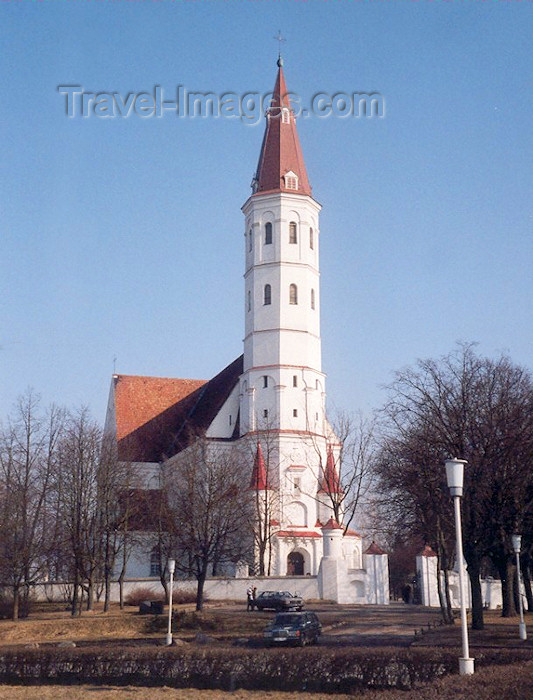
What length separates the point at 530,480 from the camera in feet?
113

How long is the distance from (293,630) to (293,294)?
3737 centimetres

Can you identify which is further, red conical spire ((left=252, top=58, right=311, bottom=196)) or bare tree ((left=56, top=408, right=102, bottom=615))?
red conical spire ((left=252, top=58, right=311, bottom=196))

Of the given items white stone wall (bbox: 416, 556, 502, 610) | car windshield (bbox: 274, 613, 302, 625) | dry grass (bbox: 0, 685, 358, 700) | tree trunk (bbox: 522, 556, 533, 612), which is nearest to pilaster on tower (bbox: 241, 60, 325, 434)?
white stone wall (bbox: 416, 556, 502, 610)

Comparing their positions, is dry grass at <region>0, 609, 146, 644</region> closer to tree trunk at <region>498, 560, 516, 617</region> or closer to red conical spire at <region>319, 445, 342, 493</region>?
tree trunk at <region>498, 560, 516, 617</region>

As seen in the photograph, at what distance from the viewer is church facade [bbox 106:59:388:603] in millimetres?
57344

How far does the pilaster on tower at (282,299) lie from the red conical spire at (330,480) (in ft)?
10.1

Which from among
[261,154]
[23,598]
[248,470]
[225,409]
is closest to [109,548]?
[23,598]

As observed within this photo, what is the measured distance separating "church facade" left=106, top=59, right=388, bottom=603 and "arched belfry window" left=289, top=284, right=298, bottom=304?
0.07 meters

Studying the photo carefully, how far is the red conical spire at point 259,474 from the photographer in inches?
2228

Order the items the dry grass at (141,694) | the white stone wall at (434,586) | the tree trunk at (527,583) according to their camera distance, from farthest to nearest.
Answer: the white stone wall at (434,586), the tree trunk at (527,583), the dry grass at (141,694)

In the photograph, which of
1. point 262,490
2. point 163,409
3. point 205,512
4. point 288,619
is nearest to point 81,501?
point 205,512

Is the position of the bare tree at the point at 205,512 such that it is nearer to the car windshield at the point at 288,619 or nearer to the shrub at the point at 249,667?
the car windshield at the point at 288,619

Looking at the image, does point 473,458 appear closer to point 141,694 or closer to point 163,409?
point 141,694

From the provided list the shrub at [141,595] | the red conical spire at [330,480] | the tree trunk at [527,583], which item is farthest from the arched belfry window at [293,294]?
the tree trunk at [527,583]
